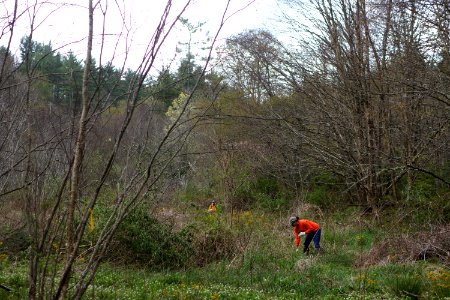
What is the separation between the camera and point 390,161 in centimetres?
1636

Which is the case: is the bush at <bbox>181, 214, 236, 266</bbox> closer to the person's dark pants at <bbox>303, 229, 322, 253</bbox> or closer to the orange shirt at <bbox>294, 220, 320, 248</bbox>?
the orange shirt at <bbox>294, 220, 320, 248</bbox>

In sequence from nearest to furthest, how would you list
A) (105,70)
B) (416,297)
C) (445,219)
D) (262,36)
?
(105,70), (416,297), (445,219), (262,36)

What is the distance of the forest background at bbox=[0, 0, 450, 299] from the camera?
345cm

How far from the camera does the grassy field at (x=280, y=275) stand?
25.0 ft

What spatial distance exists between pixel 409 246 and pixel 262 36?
37.4ft

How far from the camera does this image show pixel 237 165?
21.6m

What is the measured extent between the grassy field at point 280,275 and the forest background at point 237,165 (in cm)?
6

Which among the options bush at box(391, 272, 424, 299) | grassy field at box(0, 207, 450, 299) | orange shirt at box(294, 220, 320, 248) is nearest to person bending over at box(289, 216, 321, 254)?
orange shirt at box(294, 220, 320, 248)

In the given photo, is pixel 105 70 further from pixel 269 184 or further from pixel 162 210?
pixel 269 184

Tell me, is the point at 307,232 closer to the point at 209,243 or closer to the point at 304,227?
the point at 304,227

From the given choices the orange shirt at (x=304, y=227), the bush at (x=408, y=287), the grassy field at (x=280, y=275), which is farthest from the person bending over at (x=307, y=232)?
the bush at (x=408, y=287)

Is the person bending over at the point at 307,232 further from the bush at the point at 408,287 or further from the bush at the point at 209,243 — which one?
the bush at the point at 408,287

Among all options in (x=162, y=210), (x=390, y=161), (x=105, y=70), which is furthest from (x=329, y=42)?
(x=105, y=70)

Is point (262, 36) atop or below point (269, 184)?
atop
